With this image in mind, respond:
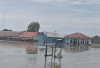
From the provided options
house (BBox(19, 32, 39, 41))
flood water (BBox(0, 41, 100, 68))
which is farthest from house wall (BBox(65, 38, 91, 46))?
flood water (BBox(0, 41, 100, 68))

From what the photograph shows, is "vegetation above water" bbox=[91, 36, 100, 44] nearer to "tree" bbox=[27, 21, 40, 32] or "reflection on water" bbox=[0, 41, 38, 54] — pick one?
"tree" bbox=[27, 21, 40, 32]

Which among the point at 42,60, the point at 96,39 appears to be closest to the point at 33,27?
the point at 96,39

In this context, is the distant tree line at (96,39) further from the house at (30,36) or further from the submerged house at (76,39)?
the house at (30,36)

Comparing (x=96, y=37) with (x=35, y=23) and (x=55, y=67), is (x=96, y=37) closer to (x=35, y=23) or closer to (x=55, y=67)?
(x=35, y=23)

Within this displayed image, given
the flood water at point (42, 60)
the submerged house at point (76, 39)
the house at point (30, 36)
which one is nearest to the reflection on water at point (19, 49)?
the flood water at point (42, 60)

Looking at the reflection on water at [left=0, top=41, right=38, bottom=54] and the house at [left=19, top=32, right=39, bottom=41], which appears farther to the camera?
the house at [left=19, top=32, right=39, bottom=41]

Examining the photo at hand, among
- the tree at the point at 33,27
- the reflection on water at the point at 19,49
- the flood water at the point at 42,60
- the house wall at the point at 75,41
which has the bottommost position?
the flood water at the point at 42,60

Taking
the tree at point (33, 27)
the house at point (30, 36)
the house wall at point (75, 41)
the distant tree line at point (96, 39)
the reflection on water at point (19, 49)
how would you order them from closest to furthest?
the reflection on water at point (19, 49), the house wall at point (75, 41), the house at point (30, 36), the distant tree line at point (96, 39), the tree at point (33, 27)

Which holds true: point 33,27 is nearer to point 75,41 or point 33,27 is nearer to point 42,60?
point 75,41

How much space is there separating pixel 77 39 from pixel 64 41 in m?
4.67

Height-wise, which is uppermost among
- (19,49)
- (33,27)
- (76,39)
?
(33,27)

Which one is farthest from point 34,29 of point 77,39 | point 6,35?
point 77,39

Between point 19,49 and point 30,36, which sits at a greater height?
point 30,36

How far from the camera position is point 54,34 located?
72938mm
